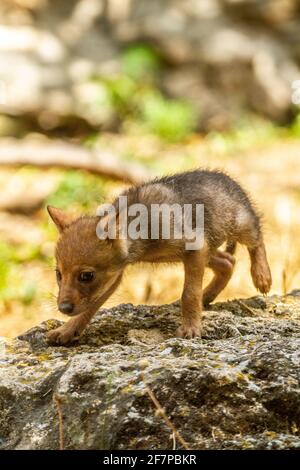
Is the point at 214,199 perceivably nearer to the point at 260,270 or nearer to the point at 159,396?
the point at 260,270

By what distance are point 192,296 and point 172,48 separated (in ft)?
33.7

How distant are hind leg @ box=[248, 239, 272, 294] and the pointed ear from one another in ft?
5.43

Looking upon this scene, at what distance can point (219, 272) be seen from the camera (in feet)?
18.6

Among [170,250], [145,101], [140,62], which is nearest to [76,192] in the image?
[145,101]

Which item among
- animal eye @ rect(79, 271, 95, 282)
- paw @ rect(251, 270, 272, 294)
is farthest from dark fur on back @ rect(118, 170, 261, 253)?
animal eye @ rect(79, 271, 95, 282)

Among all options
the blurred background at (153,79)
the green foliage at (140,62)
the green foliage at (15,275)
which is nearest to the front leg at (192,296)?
the green foliage at (15,275)

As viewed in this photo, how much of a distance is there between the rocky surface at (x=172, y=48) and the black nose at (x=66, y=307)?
9.73m

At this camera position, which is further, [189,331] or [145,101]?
[145,101]

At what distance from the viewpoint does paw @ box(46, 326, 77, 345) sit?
179 inches

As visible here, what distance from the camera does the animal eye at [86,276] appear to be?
439 centimetres

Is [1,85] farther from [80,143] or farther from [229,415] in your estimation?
[229,415]

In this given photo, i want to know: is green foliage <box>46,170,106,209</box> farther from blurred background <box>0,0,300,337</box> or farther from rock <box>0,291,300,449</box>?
rock <box>0,291,300,449</box>

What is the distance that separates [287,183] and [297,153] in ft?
5.03

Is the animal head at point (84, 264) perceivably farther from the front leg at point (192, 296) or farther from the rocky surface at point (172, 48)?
the rocky surface at point (172, 48)
